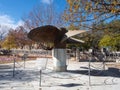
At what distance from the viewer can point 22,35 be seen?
44.4m

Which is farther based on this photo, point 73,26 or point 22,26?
point 22,26

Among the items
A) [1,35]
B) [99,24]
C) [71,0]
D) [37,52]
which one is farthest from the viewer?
[1,35]

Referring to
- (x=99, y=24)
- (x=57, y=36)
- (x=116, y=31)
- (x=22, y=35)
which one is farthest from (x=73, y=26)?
(x=22, y=35)

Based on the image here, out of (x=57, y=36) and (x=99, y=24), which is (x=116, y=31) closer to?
(x=99, y=24)

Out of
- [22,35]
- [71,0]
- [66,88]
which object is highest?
[22,35]

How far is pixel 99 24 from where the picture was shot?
24.4 feet

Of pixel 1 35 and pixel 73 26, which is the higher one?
pixel 1 35

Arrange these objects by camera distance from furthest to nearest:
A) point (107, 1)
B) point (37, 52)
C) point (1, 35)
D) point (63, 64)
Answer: point (1, 35), point (37, 52), point (63, 64), point (107, 1)

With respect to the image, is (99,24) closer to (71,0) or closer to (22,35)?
(71,0)

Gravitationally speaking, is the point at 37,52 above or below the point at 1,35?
below

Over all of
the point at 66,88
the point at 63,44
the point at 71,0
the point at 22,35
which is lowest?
the point at 66,88

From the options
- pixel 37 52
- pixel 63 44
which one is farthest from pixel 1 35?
pixel 63 44

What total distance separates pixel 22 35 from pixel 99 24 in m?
38.0

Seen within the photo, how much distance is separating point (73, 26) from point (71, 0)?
175cm
